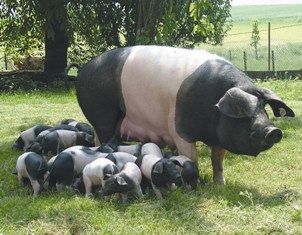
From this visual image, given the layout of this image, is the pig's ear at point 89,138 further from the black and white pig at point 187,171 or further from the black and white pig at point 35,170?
the black and white pig at point 187,171

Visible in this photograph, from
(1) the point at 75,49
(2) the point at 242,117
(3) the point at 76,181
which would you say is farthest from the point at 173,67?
(1) the point at 75,49

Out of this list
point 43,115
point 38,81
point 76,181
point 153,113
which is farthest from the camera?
point 38,81

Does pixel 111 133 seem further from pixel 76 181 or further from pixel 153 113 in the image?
pixel 76 181

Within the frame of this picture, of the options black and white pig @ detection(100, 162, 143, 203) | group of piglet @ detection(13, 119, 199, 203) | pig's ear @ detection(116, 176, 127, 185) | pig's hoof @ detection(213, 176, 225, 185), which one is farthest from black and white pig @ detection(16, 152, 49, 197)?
pig's hoof @ detection(213, 176, 225, 185)

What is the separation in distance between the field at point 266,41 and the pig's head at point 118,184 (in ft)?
46.8

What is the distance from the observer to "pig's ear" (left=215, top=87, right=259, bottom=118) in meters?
4.77

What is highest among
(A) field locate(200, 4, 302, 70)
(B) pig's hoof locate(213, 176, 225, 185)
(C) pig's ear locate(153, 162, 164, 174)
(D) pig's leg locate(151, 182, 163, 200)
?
(C) pig's ear locate(153, 162, 164, 174)

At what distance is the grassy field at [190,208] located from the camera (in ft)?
13.5

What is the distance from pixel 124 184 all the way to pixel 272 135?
1.20 metres

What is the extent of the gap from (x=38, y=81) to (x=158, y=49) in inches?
378

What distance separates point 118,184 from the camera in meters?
4.56

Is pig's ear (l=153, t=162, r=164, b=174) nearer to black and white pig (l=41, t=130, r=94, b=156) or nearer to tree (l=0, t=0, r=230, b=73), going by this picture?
black and white pig (l=41, t=130, r=94, b=156)

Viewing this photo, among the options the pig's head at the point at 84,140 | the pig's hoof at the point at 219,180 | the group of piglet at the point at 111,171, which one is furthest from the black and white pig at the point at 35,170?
the pig's hoof at the point at 219,180

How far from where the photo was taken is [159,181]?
478 cm
